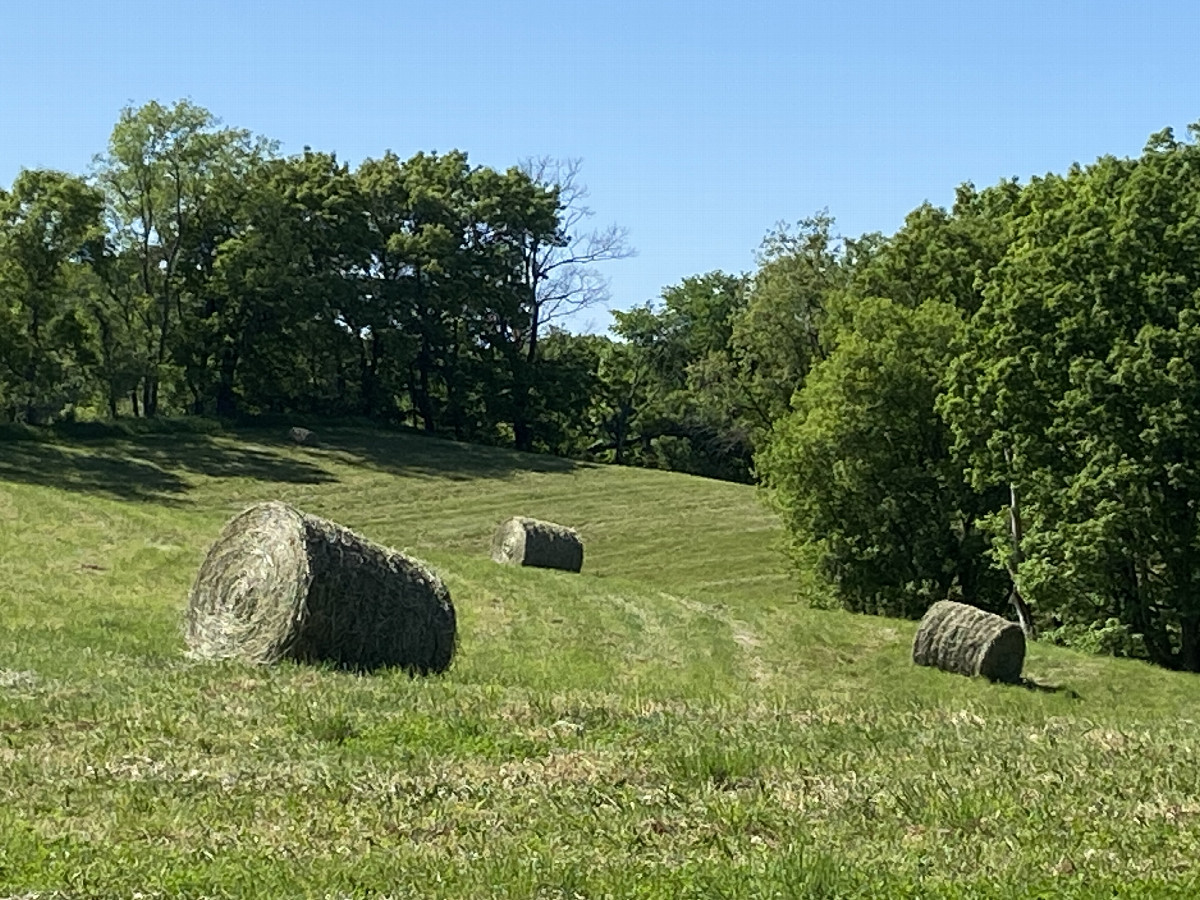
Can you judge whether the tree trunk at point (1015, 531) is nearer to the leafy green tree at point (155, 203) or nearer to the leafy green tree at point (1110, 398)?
the leafy green tree at point (1110, 398)

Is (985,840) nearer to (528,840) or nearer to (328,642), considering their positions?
(528,840)

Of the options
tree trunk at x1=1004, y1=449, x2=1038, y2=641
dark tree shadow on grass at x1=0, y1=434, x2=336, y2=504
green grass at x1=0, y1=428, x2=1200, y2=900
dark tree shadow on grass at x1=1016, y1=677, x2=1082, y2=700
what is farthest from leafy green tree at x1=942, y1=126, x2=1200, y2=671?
dark tree shadow on grass at x1=0, y1=434, x2=336, y2=504

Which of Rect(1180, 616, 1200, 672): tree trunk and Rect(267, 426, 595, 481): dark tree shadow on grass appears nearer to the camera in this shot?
Rect(1180, 616, 1200, 672): tree trunk

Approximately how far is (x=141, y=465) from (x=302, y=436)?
10.8 m

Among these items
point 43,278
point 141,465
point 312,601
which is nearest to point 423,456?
point 141,465

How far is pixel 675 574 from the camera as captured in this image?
4466cm

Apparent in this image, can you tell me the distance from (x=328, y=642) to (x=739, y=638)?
39.1 ft

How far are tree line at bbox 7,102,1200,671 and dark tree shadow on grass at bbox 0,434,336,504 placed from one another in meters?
3.35

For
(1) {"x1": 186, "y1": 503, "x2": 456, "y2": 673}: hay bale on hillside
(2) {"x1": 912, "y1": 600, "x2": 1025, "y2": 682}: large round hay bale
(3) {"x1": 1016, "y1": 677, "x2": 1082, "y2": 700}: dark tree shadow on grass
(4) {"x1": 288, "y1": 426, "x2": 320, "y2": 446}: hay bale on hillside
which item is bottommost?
(3) {"x1": 1016, "y1": 677, "x2": 1082, "y2": 700}: dark tree shadow on grass

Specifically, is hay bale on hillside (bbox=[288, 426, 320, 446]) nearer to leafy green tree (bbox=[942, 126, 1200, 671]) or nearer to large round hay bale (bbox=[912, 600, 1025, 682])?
leafy green tree (bbox=[942, 126, 1200, 671])

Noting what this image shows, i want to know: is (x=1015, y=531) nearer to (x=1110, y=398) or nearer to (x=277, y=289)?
(x=1110, y=398)

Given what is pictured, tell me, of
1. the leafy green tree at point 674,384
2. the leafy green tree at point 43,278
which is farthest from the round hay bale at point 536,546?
the leafy green tree at point 674,384

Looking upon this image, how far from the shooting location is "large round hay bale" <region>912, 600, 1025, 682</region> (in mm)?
23984

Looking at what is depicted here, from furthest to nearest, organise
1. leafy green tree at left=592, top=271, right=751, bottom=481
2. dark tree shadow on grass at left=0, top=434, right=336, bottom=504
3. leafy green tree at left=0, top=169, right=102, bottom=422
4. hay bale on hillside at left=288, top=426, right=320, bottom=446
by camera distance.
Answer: leafy green tree at left=592, top=271, right=751, bottom=481 < hay bale on hillside at left=288, top=426, right=320, bottom=446 < leafy green tree at left=0, top=169, right=102, bottom=422 < dark tree shadow on grass at left=0, top=434, right=336, bottom=504
